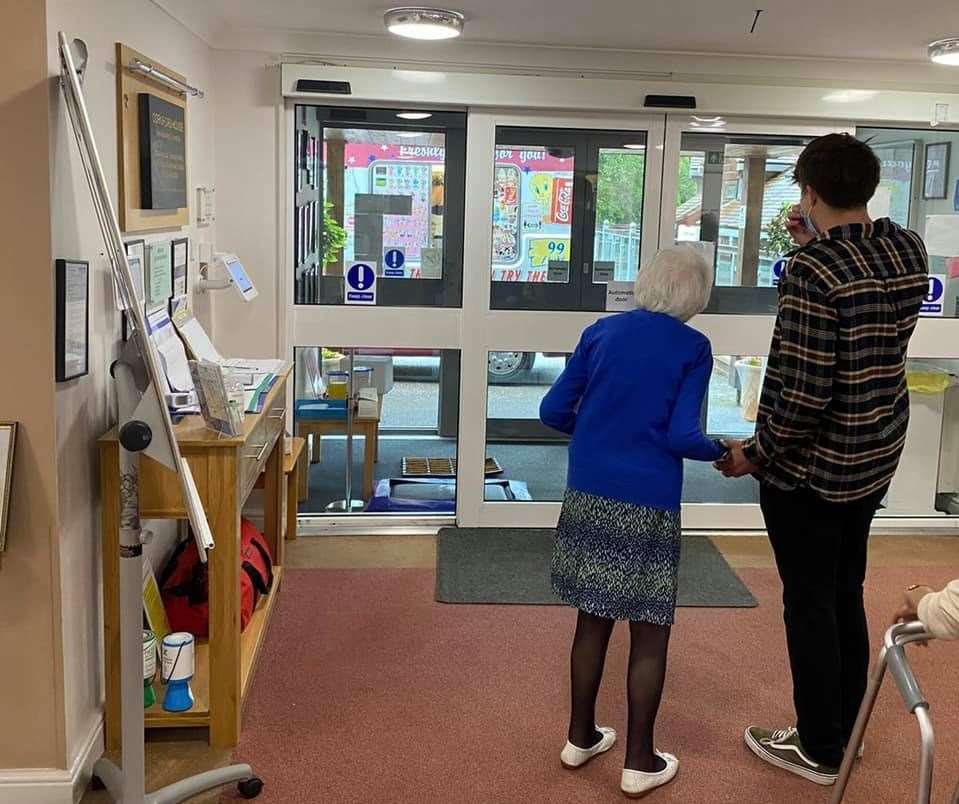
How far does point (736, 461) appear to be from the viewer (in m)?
2.46

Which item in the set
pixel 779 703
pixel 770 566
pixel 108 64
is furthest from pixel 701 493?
pixel 108 64

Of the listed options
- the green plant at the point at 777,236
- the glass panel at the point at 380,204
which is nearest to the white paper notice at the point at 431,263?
the glass panel at the point at 380,204

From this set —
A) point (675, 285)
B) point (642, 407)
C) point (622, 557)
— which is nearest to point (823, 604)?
point (622, 557)

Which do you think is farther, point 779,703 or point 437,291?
point 437,291

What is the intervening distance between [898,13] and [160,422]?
Result: 9.05 ft

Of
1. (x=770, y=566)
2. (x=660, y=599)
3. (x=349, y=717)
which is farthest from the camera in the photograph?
(x=770, y=566)

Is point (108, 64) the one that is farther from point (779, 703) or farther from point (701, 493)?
point (701, 493)

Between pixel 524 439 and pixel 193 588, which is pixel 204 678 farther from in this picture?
pixel 524 439

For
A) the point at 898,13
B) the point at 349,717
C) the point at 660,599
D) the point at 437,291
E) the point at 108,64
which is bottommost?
the point at 349,717

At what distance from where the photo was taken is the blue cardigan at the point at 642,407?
2.30m

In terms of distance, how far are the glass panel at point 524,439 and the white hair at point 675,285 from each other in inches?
86.0

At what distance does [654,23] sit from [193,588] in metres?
2.53

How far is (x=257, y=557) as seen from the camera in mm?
3424

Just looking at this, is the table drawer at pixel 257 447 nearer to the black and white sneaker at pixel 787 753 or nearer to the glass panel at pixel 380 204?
the glass panel at pixel 380 204
